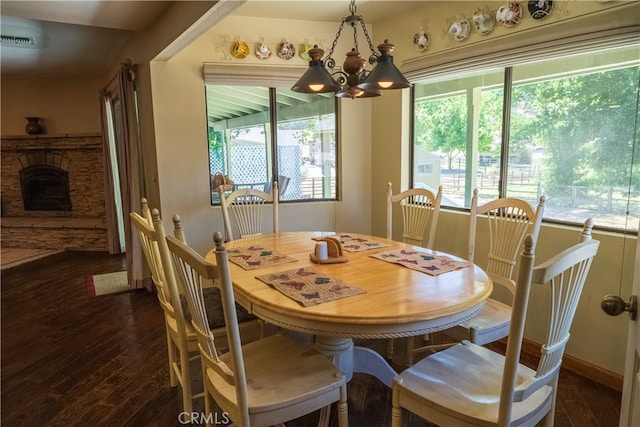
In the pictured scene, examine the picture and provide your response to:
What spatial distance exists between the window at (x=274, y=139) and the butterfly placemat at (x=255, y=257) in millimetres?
1541

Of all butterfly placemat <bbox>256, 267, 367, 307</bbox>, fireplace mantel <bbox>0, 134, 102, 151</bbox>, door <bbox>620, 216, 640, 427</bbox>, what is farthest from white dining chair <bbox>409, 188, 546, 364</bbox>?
fireplace mantel <bbox>0, 134, 102, 151</bbox>

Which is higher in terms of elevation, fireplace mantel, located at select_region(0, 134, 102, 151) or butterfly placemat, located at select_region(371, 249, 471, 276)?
fireplace mantel, located at select_region(0, 134, 102, 151)

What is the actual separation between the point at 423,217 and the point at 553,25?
142 cm

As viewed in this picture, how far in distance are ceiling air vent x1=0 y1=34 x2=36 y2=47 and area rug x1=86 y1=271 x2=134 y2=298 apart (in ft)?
8.21

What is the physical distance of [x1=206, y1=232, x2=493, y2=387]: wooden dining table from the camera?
4.52 ft

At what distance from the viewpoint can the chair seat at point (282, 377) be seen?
1.41 meters

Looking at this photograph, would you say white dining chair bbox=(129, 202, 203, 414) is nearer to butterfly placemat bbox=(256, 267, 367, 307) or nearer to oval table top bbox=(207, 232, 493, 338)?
oval table top bbox=(207, 232, 493, 338)

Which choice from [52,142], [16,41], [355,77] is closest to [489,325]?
[355,77]

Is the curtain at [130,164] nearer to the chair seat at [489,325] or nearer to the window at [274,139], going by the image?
the window at [274,139]

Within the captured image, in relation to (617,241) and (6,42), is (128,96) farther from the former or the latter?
(617,241)

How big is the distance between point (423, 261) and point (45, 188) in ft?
21.2

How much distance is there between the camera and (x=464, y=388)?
1.43 m

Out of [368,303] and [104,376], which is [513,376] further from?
[104,376]

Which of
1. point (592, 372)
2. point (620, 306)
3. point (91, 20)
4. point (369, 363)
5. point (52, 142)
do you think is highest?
point (91, 20)
